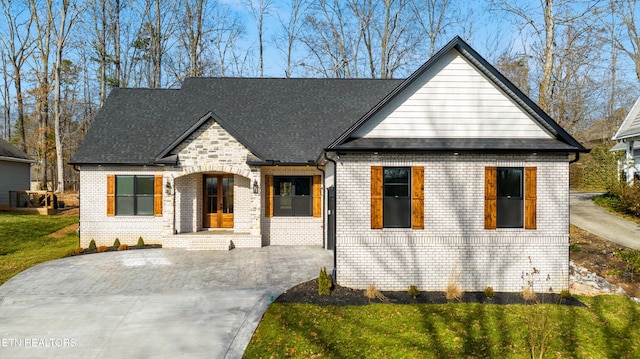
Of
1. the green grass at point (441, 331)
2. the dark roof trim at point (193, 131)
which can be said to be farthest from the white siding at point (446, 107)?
the dark roof trim at point (193, 131)

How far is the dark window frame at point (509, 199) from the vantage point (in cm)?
998

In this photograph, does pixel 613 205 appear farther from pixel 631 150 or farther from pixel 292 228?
pixel 292 228

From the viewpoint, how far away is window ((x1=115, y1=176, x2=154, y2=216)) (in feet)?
50.6

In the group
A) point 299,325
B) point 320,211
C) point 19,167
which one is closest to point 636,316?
point 299,325

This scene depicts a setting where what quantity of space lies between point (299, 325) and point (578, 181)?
29.6 m

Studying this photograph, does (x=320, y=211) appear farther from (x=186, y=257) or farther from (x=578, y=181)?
(x=578, y=181)

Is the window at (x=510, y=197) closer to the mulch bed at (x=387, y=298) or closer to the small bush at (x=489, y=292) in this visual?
the small bush at (x=489, y=292)

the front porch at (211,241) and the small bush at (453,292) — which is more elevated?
the front porch at (211,241)

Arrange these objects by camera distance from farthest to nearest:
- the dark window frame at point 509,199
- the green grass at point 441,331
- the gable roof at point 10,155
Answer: the gable roof at point 10,155, the dark window frame at point 509,199, the green grass at point 441,331

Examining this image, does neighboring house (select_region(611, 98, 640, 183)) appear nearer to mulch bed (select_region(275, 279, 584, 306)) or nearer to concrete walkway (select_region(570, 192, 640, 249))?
concrete walkway (select_region(570, 192, 640, 249))

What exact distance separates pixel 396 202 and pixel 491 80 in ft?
13.3

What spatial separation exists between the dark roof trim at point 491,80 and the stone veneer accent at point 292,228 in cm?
570

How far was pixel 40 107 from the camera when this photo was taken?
33.1 m

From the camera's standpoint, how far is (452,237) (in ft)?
32.3
